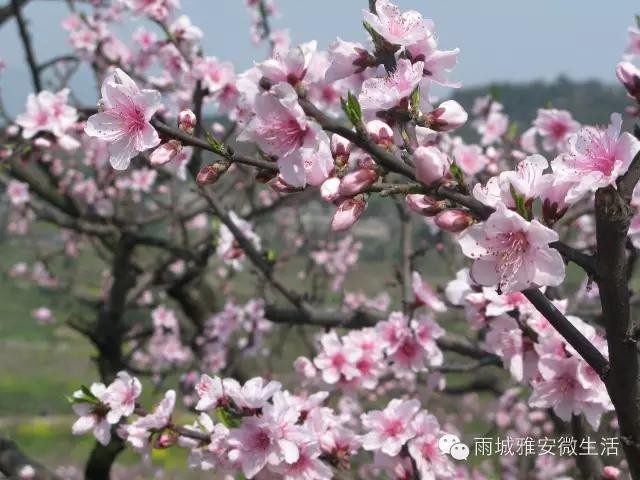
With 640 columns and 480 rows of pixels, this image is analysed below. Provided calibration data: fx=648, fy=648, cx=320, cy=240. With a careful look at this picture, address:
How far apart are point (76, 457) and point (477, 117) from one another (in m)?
8.89

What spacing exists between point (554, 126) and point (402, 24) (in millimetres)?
2280

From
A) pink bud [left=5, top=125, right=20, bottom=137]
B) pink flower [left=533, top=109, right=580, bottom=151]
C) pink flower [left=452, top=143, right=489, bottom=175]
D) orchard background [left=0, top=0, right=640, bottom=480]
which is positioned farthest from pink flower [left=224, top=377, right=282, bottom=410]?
pink bud [left=5, top=125, right=20, bottom=137]

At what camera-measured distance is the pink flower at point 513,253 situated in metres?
1.08

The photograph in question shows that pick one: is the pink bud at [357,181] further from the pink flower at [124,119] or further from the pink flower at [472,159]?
the pink flower at [472,159]

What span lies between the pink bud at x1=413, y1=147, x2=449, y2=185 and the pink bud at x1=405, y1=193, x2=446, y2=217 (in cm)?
6

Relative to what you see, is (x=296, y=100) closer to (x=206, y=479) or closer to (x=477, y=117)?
(x=477, y=117)

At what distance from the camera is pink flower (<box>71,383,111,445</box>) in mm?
2113

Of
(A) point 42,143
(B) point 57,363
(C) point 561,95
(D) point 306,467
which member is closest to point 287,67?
(D) point 306,467

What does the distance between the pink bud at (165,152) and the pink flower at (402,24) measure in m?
0.50

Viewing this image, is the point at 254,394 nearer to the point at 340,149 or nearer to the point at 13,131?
the point at 340,149

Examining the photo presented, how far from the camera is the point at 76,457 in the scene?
10.6 metres

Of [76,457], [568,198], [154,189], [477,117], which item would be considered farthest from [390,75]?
[76,457]

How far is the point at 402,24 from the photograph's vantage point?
1.42 meters

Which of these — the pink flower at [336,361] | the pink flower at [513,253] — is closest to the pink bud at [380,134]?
the pink flower at [513,253]
